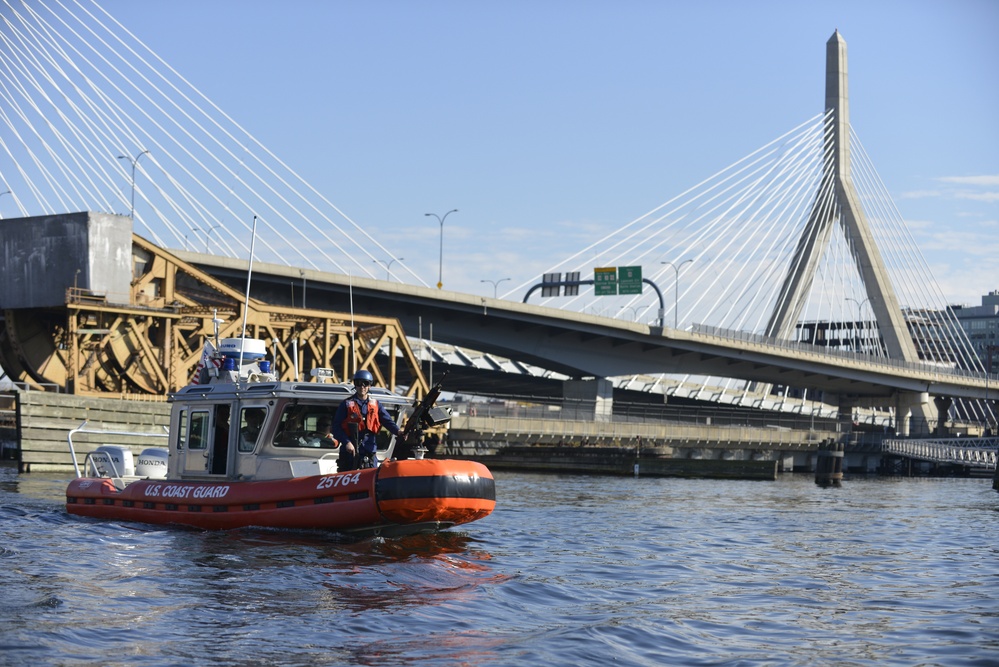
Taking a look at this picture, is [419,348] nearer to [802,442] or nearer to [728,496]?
[802,442]

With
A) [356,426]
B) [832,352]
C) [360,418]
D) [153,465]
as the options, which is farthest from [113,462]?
[832,352]

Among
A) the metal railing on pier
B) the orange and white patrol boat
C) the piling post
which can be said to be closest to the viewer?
the orange and white patrol boat

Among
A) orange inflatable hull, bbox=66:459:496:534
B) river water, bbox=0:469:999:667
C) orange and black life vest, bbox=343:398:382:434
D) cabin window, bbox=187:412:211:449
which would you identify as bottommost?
river water, bbox=0:469:999:667

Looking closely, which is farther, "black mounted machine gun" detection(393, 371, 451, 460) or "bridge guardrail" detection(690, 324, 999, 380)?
"bridge guardrail" detection(690, 324, 999, 380)

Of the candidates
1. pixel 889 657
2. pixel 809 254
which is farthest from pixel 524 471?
pixel 889 657

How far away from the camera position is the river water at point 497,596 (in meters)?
12.7

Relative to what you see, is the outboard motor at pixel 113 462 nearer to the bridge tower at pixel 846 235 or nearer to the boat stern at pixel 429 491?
the boat stern at pixel 429 491

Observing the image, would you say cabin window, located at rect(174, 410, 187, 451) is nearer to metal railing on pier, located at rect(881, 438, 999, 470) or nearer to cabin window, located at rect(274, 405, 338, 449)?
cabin window, located at rect(274, 405, 338, 449)

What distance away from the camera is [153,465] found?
89.9ft

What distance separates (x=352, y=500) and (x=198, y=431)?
4.53 meters

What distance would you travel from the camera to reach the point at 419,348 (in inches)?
3322

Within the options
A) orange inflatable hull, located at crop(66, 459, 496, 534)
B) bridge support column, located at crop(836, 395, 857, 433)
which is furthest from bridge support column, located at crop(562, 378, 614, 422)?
orange inflatable hull, located at crop(66, 459, 496, 534)

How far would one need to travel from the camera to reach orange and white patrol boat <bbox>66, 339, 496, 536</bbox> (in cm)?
2098

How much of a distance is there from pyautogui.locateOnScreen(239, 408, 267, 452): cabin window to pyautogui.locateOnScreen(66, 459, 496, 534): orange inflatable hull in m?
0.76
